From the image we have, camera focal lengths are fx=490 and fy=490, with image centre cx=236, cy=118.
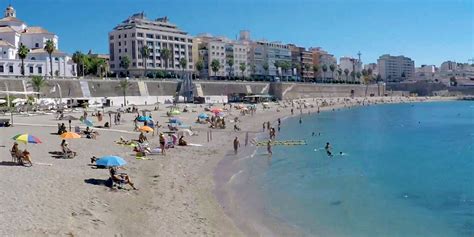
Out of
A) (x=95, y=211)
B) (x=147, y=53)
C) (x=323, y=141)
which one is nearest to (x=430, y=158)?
(x=323, y=141)

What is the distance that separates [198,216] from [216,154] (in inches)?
552

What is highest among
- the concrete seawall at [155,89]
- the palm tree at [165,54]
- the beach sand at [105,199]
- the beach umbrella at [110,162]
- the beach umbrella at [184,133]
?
the palm tree at [165,54]

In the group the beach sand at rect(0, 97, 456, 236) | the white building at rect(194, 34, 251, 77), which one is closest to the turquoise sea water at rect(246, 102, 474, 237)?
the beach sand at rect(0, 97, 456, 236)

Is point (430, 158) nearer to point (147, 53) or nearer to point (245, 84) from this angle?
point (245, 84)

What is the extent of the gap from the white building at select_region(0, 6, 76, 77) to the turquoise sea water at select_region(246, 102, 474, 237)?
5097 cm

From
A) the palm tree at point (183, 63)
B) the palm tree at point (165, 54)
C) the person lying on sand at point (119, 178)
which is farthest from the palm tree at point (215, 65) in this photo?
the person lying on sand at point (119, 178)

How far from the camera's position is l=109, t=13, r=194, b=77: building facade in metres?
110

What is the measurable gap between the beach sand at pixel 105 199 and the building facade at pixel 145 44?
8569 cm

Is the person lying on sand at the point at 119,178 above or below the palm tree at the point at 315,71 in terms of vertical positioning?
below

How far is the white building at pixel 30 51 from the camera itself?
2844 inches

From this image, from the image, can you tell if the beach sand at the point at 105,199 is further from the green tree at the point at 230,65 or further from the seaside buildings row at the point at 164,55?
the green tree at the point at 230,65

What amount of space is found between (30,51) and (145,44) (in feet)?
116

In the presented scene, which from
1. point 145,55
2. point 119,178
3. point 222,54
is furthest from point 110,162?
point 222,54

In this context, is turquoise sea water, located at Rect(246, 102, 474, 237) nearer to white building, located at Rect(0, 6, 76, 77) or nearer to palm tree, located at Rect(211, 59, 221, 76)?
white building, located at Rect(0, 6, 76, 77)
